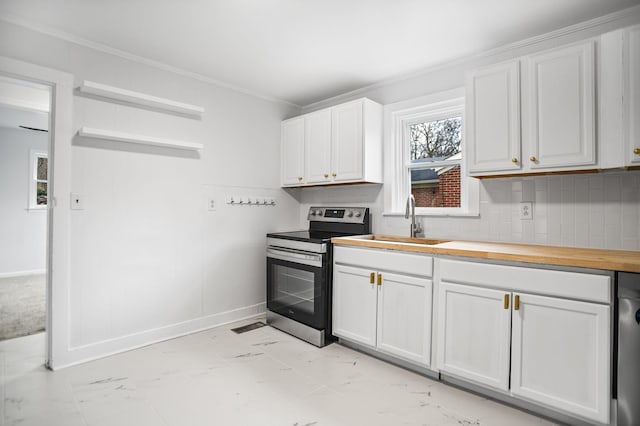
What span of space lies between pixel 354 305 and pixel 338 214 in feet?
3.61

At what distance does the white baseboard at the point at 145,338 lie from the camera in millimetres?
2553

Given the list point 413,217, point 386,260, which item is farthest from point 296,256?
point 413,217

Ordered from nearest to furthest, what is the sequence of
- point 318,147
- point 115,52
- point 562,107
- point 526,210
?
point 562,107
point 526,210
point 115,52
point 318,147

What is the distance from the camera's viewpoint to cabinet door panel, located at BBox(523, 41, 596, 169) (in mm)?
2014

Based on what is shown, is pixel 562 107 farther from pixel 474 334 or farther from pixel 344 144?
pixel 344 144

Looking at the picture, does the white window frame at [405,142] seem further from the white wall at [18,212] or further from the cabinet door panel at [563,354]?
the white wall at [18,212]

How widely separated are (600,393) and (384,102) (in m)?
2.64

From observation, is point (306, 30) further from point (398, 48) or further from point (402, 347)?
point (402, 347)

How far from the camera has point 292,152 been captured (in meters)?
3.82

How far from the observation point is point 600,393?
1.70m

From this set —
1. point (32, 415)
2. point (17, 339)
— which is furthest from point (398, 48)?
point (17, 339)

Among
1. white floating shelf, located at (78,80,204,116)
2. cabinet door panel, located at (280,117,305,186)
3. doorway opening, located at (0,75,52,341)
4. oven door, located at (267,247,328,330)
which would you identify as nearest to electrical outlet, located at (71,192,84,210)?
white floating shelf, located at (78,80,204,116)

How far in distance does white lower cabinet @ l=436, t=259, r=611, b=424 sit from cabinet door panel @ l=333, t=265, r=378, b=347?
54 centimetres

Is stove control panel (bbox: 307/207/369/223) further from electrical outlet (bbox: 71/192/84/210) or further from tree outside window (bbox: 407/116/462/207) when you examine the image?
electrical outlet (bbox: 71/192/84/210)
